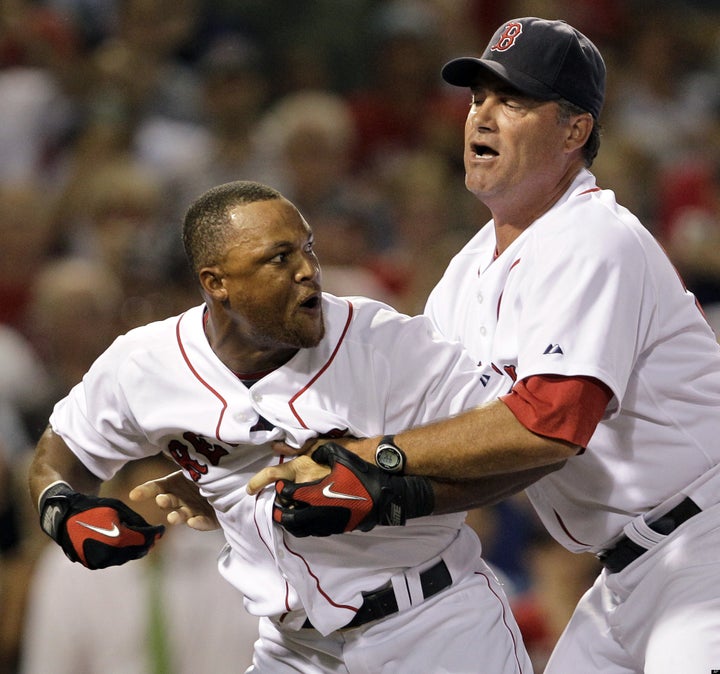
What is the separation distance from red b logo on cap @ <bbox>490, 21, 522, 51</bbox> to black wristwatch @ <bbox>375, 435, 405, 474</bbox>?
0.88 metres

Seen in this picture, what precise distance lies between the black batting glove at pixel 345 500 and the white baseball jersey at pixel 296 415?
133mm

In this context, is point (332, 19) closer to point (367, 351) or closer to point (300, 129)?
point (300, 129)

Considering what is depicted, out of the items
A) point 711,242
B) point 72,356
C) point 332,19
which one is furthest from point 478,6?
point 72,356

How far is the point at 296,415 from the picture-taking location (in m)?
2.21

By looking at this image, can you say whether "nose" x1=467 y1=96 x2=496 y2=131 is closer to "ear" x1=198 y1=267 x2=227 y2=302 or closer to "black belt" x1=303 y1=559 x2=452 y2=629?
"ear" x1=198 y1=267 x2=227 y2=302

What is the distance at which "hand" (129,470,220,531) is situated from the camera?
94.3 inches

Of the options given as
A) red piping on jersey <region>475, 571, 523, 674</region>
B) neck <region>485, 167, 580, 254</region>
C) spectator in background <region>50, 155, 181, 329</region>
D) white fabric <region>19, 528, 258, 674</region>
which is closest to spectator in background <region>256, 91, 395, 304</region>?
spectator in background <region>50, 155, 181, 329</region>

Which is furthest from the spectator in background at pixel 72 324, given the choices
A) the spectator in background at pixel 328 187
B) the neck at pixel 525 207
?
the neck at pixel 525 207

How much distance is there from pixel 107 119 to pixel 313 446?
3.91 m

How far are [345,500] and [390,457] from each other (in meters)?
0.13

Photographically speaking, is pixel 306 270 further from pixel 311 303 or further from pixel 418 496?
pixel 418 496

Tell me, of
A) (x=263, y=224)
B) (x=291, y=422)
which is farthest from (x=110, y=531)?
(x=263, y=224)

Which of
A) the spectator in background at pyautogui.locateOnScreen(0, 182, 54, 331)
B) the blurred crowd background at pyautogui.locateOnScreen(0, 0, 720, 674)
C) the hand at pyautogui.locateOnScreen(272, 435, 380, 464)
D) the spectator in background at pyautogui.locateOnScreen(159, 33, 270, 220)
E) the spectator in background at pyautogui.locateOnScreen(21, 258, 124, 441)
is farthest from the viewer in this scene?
the spectator in background at pyautogui.locateOnScreen(159, 33, 270, 220)

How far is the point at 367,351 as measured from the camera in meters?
2.26
